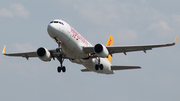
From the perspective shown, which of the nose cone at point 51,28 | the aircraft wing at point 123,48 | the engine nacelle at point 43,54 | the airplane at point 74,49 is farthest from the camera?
the engine nacelle at point 43,54

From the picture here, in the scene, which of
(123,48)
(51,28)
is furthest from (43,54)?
(123,48)

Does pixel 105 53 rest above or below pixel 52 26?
below

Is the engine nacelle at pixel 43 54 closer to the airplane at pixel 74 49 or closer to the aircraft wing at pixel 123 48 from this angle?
the airplane at pixel 74 49

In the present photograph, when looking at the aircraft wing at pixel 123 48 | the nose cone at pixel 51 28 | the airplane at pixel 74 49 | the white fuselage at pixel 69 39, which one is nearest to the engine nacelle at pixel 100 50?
the airplane at pixel 74 49

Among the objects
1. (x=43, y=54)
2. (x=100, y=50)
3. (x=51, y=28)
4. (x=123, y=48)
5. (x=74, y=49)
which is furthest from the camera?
(x=43, y=54)

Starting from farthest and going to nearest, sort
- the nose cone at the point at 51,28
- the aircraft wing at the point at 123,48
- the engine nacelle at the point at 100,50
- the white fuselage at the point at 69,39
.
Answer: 1. the aircraft wing at the point at 123,48
2. the engine nacelle at the point at 100,50
3. the white fuselage at the point at 69,39
4. the nose cone at the point at 51,28

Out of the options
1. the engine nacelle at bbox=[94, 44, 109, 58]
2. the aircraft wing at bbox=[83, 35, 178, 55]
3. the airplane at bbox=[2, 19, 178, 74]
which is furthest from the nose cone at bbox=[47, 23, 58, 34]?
the engine nacelle at bbox=[94, 44, 109, 58]

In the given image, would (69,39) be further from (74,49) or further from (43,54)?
(43,54)

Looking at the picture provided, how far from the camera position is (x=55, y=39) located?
35750 mm

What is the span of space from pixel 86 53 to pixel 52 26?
6470mm

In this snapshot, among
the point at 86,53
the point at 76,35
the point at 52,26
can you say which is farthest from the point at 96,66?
the point at 52,26

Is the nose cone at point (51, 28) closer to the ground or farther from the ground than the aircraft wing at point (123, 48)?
farther from the ground

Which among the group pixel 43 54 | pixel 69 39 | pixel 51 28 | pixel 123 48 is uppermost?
pixel 51 28

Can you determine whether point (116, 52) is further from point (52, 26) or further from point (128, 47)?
point (52, 26)
